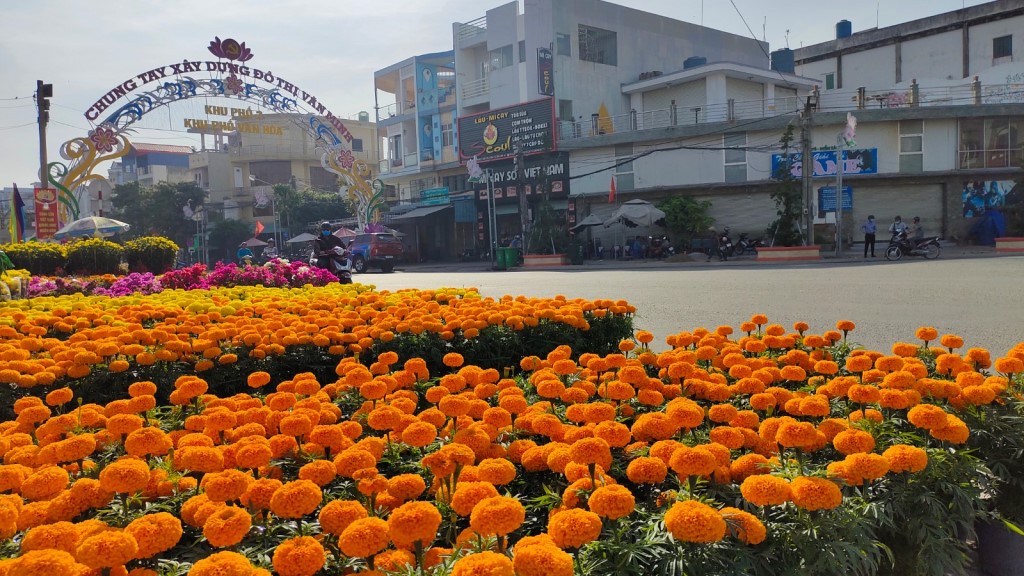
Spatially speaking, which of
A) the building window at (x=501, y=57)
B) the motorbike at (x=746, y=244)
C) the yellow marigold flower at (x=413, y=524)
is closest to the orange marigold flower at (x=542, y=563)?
the yellow marigold flower at (x=413, y=524)

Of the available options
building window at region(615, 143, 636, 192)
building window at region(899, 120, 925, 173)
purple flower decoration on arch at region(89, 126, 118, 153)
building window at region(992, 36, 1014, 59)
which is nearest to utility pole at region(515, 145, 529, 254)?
building window at region(615, 143, 636, 192)

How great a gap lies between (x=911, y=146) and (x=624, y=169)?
34.3ft

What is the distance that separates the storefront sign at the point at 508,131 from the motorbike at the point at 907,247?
49.9 ft

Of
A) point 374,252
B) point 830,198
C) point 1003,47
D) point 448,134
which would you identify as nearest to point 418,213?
point 448,134

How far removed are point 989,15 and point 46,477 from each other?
3716 cm

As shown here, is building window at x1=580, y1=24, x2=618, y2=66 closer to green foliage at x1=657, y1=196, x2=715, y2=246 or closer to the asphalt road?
green foliage at x1=657, y1=196, x2=715, y2=246

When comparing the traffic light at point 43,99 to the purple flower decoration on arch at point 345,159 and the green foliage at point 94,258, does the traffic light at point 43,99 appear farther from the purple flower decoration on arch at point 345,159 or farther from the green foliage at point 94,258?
the purple flower decoration on arch at point 345,159

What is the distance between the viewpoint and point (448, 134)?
38562 millimetres

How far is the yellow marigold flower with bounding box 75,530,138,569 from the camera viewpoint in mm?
1427

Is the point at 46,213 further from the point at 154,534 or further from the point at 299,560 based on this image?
the point at 299,560

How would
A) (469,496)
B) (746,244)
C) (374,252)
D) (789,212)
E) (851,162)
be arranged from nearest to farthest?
(469,496), (789,212), (746,244), (851,162), (374,252)

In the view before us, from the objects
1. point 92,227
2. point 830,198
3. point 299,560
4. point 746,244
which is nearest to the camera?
point 299,560

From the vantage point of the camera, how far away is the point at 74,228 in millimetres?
20297

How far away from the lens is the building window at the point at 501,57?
35.4m
